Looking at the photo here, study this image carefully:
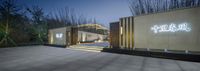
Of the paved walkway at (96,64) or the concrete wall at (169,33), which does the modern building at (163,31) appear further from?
the paved walkway at (96,64)

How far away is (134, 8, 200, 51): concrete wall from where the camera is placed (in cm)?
609

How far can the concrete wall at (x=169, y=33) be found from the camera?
20.0 ft

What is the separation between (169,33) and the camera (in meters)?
6.93

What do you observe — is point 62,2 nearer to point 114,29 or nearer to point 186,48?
point 114,29

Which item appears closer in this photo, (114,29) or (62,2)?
(114,29)

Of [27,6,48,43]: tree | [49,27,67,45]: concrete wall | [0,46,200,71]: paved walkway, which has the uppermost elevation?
[27,6,48,43]: tree

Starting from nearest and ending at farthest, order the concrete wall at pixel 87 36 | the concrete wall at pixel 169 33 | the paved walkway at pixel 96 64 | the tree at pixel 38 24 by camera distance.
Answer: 1. the paved walkway at pixel 96 64
2. the concrete wall at pixel 169 33
3. the concrete wall at pixel 87 36
4. the tree at pixel 38 24

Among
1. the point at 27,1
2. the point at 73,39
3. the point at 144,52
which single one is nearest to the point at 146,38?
the point at 144,52

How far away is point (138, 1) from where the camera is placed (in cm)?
1277

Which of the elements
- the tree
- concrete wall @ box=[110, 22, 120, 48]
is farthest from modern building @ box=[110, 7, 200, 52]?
the tree

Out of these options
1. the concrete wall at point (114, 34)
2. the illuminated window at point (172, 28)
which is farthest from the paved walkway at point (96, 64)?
the concrete wall at point (114, 34)

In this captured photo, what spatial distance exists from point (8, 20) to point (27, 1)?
289 inches

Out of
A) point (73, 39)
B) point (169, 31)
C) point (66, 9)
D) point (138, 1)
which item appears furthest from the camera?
point (66, 9)

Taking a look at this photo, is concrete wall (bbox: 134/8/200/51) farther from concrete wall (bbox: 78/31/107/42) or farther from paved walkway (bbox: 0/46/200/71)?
concrete wall (bbox: 78/31/107/42)
